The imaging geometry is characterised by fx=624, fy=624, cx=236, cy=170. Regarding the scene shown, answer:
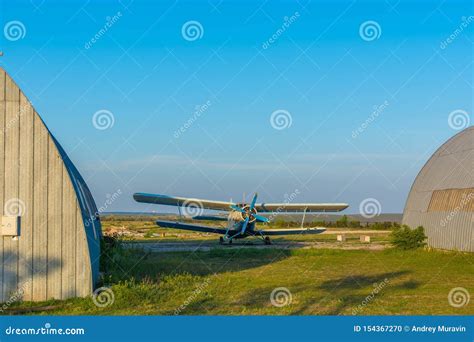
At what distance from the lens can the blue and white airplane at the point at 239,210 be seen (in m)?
42.7

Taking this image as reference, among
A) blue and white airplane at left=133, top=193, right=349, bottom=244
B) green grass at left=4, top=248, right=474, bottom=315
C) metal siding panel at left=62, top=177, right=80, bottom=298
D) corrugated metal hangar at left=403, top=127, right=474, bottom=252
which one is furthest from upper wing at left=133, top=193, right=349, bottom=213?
metal siding panel at left=62, top=177, right=80, bottom=298

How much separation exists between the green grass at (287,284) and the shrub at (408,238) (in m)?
0.72

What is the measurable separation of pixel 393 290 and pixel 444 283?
2928 millimetres

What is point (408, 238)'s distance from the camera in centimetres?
3294

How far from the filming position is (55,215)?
1552cm

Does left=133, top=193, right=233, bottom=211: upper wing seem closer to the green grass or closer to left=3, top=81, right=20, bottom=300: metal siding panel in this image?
the green grass

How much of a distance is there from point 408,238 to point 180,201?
55.1ft

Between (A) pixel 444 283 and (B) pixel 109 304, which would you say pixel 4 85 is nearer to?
(B) pixel 109 304

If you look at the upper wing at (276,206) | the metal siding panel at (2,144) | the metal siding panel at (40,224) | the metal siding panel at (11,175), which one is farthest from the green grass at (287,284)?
the upper wing at (276,206)

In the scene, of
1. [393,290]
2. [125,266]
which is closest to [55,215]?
[125,266]

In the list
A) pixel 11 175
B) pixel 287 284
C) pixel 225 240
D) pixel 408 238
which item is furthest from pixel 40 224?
pixel 225 240

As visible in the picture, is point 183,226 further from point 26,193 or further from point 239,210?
point 26,193

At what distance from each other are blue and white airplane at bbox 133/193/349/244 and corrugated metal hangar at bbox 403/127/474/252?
10.6m

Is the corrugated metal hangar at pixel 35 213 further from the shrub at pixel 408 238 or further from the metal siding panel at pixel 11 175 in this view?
the shrub at pixel 408 238
